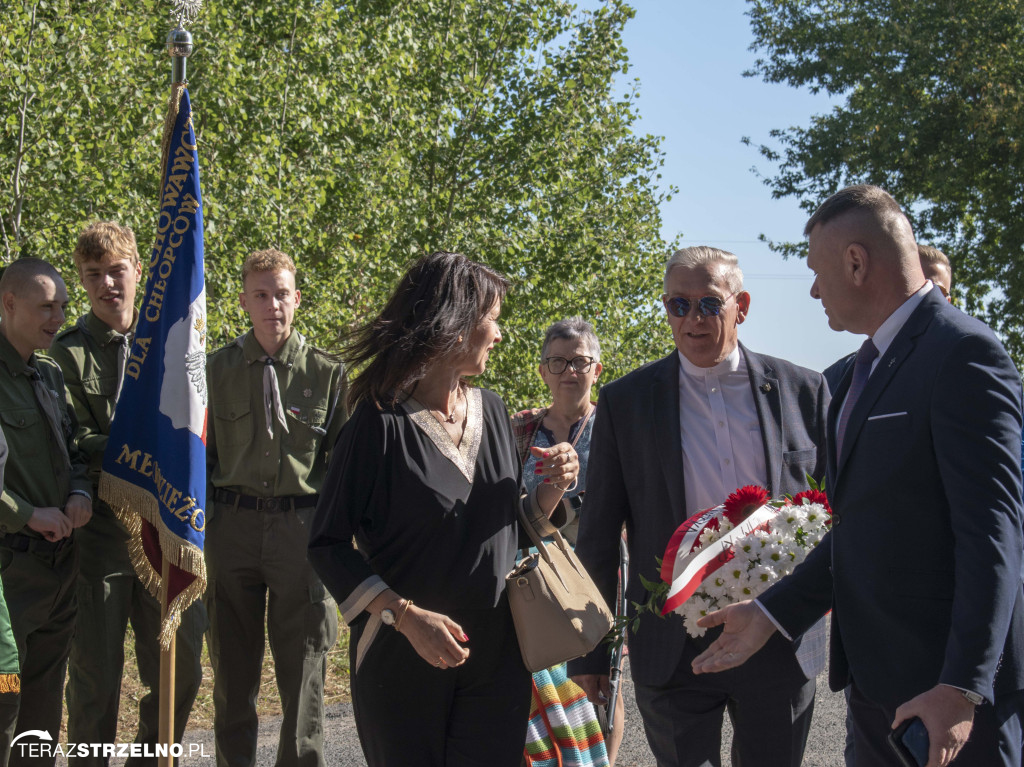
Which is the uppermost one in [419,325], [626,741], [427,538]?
[419,325]

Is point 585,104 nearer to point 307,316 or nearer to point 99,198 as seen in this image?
point 307,316

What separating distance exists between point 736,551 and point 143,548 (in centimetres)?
308

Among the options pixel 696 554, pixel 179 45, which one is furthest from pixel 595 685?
pixel 179 45

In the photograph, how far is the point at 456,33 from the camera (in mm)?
15906

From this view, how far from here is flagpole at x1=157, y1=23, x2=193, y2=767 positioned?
14.7 feet

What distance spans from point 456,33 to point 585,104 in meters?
2.31

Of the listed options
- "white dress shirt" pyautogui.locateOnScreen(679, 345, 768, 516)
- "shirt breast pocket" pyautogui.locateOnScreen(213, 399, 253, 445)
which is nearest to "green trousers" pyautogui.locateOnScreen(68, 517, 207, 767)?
"shirt breast pocket" pyautogui.locateOnScreen(213, 399, 253, 445)

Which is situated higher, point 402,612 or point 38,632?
point 38,632

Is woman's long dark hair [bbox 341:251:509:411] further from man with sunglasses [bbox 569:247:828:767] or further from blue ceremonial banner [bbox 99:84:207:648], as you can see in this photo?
blue ceremonial banner [bbox 99:84:207:648]

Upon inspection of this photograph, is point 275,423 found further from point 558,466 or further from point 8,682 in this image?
point 558,466

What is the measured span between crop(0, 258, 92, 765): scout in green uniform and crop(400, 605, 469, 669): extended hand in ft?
8.20

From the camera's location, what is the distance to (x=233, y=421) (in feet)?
18.0

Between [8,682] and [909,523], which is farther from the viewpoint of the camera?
[8,682]

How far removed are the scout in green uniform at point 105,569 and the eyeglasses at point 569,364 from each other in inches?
91.4
